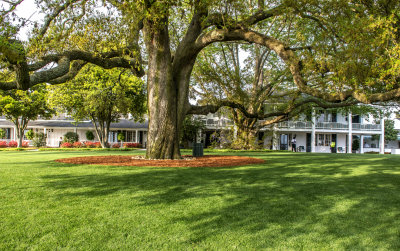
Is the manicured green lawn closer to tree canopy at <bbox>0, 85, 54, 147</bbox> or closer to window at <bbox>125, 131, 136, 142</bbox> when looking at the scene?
tree canopy at <bbox>0, 85, 54, 147</bbox>

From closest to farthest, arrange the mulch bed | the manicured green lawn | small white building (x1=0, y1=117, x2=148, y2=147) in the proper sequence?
the manicured green lawn
the mulch bed
small white building (x1=0, y1=117, x2=148, y2=147)

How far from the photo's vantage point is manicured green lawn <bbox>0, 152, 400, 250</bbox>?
3.76 metres

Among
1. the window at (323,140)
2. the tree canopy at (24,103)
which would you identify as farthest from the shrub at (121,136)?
the window at (323,140)

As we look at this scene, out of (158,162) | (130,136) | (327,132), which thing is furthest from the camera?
(130,136)

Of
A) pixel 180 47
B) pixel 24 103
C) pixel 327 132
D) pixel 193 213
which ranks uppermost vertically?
pixel 180 47

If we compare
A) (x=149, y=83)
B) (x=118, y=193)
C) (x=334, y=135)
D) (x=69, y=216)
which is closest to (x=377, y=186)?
(x=118, y=193)

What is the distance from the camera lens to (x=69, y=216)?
451 centimetres

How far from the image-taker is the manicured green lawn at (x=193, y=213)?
148 inches

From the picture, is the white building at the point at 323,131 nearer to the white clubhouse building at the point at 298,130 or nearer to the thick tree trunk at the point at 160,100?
the white clubhouse building at the point at 298,130

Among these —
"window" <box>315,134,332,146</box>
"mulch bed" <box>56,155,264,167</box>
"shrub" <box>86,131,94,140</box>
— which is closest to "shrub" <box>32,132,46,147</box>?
"shrub" <box>86,131,94,140</box>

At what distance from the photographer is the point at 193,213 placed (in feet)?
15.7

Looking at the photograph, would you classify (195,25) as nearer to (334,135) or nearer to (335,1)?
(335,1)

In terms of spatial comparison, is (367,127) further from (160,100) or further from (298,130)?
(160,100)

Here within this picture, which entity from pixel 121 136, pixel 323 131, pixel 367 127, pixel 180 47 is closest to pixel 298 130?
pixel 323 131
